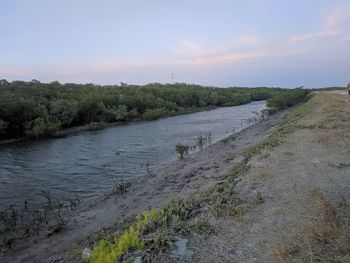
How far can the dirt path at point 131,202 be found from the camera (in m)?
10.2

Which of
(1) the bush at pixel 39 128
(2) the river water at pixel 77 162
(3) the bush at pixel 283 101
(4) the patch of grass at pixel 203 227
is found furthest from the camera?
(3) the bush at pixel 283 101

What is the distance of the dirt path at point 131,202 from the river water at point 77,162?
7.00 ft

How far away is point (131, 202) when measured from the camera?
14.1 meters

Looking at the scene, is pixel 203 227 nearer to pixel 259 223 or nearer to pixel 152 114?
pixel 259 223

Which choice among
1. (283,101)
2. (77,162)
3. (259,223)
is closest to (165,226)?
(259,223)

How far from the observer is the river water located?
1775cm

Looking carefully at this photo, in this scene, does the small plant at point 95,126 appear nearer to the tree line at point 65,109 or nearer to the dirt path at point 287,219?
the tree line at point 65,109

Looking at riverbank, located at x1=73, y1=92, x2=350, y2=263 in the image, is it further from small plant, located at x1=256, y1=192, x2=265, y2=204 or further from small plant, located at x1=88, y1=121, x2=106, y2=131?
small plant, located at x1=88, y1=121, x2=106, y2=131

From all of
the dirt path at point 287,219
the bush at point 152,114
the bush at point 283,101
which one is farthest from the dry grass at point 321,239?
the bush at point 283,101

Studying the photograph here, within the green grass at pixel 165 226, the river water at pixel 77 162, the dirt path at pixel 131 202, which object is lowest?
the river water at pixel 77 162

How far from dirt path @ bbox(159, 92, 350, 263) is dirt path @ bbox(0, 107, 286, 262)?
10.6 ft

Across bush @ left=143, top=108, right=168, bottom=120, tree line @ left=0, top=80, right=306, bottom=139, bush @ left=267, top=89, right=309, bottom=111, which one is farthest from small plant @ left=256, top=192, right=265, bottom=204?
bush @ left=267, top=89, right=309, bottom=111

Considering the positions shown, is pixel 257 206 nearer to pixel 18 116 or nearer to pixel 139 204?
pixel 139 204

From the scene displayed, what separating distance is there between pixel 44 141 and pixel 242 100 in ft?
248
